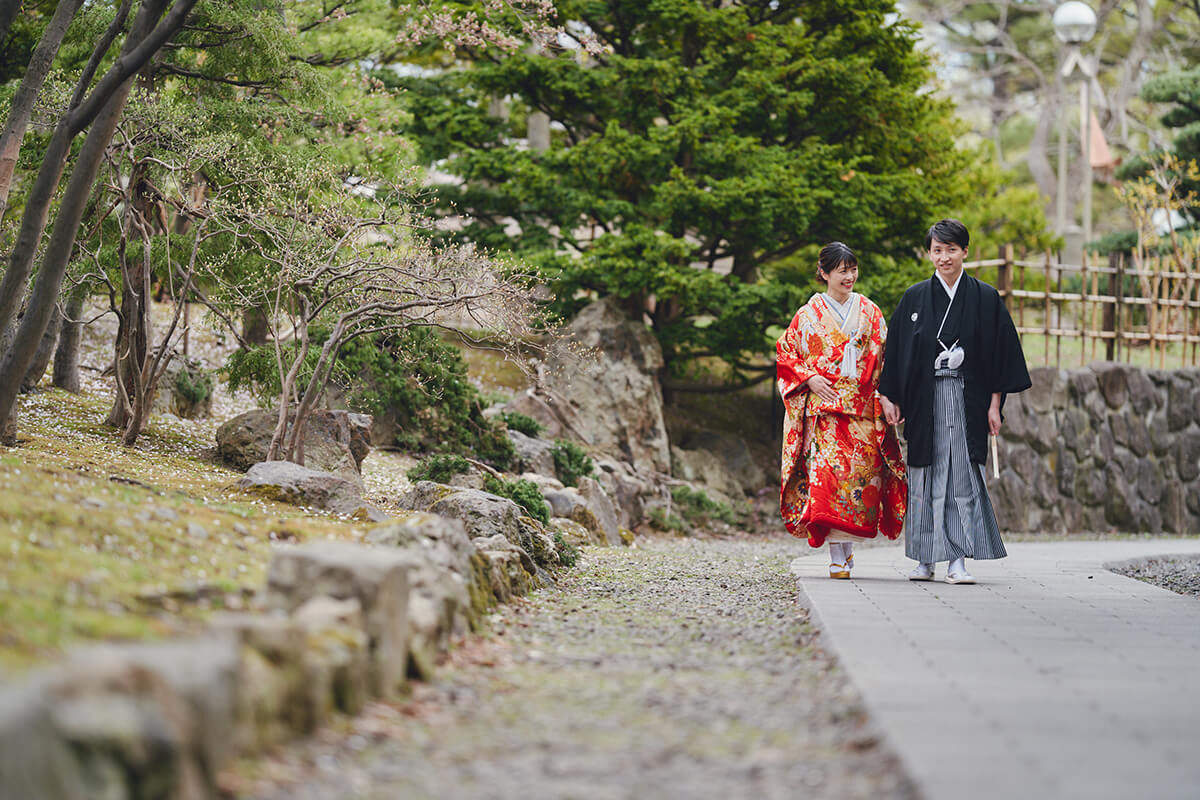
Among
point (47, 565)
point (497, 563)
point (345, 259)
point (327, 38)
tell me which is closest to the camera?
point (47, 565)

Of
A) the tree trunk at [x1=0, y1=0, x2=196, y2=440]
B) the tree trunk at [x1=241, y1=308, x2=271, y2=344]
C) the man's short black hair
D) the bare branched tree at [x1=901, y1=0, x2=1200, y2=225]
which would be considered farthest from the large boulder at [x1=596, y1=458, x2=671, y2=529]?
the bare branched tree at [x1=901, y1=0, x2=1200, y2=225]

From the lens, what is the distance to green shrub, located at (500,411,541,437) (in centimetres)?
1129

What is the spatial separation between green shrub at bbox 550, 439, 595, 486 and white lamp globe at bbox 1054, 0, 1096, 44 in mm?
9058

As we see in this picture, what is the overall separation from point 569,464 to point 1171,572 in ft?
17.2

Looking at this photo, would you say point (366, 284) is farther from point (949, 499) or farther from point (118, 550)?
point (949, 499)

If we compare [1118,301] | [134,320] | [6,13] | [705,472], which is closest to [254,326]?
[134,320]

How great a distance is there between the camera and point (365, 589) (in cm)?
313

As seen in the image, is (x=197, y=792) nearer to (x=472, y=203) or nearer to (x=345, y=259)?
(x=345, y=259)

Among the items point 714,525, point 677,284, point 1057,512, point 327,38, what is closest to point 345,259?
point 327,38

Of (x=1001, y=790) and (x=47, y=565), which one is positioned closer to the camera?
(x=1001, y=790)

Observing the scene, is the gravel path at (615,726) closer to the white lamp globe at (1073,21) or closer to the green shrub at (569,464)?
the green shrub at (569,464)

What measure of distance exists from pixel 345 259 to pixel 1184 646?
6338 mm

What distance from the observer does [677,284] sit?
1234cm

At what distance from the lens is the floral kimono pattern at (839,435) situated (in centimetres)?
616
